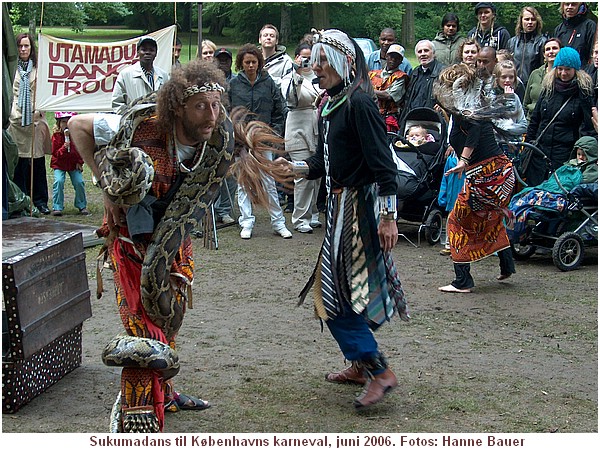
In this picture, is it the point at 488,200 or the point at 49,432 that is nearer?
the point at 49,432

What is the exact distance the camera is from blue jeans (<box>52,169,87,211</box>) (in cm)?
1130

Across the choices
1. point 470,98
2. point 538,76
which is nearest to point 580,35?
point 538,76

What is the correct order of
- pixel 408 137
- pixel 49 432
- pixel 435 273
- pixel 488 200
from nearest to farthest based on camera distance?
1. pixel 49 432
2. pixel 488 200
3. pixel 435 273
4. pixel 408 137

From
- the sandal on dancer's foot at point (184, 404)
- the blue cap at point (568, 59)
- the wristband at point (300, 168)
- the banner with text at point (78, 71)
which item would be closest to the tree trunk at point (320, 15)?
the banner with text at point (78, 71)

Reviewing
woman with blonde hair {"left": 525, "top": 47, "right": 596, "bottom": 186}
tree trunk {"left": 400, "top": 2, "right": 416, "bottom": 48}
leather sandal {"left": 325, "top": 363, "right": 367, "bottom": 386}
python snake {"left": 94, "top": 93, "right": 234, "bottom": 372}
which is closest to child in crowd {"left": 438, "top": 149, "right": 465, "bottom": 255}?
woman with blonde hair {"left": 525, "top": 47, "right": 596, "bottom": 186}

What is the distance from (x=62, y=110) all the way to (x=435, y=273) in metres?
4.75

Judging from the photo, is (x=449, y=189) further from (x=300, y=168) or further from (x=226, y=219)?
(x=300, y=168)

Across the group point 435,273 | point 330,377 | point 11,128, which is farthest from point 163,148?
point 11,128

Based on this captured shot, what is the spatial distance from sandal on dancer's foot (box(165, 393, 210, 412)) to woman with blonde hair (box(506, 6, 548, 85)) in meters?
7.49

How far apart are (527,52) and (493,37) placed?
0.55 meters

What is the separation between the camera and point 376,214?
16.6 feet

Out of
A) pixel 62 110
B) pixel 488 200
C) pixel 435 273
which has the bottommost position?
pixel 435 273

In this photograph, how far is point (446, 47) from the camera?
12.1 m

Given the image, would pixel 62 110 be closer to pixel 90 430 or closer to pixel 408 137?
pixel 408 137
